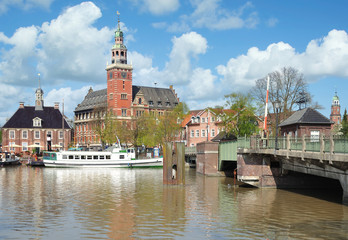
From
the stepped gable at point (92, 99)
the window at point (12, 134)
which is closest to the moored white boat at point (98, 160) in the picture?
the window at point (12, 134)

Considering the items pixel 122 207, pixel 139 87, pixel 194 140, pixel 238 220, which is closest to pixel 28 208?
pixel 122 207

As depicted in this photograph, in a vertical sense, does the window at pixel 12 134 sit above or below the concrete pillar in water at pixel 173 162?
above

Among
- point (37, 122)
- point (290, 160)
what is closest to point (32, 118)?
point (37, 122)

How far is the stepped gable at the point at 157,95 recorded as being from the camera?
125 meters

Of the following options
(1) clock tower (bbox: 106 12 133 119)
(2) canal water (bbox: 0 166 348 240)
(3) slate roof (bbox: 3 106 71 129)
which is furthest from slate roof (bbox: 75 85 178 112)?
(2) canal water (bbox: 0 166 348 240)

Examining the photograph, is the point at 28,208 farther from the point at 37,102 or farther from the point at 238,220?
the point at 37,102

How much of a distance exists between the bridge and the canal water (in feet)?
4.70

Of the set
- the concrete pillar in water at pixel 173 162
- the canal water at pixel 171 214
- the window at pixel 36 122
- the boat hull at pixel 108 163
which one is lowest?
the canal water at pixel 171 214

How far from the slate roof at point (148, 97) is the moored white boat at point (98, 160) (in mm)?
54135

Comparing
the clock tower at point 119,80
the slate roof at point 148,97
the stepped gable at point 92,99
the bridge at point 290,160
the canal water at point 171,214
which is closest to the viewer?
the canal water at point 171,214

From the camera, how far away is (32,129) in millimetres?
106812

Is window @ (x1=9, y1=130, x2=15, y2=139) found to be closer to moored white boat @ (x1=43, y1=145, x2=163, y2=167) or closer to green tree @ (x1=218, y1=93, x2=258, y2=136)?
moored white boat @ (x1=43, y1=145, x2=163, y2=167)

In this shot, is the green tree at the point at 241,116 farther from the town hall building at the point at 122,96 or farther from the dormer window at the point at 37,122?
the dormer window at the point at 37,122

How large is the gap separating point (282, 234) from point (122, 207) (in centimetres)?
1071
